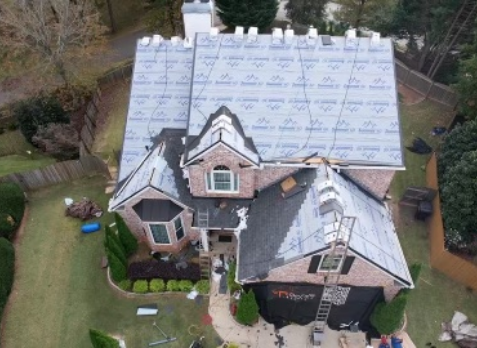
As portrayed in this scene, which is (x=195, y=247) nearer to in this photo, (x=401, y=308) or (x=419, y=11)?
(x=401, y=308)

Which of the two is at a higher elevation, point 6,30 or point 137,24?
point 6,30

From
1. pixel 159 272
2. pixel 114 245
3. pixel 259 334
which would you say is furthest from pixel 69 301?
pixel 259 334

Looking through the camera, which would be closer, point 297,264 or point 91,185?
point 297,264

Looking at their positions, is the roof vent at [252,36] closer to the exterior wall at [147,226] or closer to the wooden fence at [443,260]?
the exterior wall at [147,226]

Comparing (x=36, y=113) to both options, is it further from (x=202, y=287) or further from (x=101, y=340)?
(x=101, y=340)

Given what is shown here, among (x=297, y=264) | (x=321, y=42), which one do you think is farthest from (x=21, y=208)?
(x=321, y=42)
